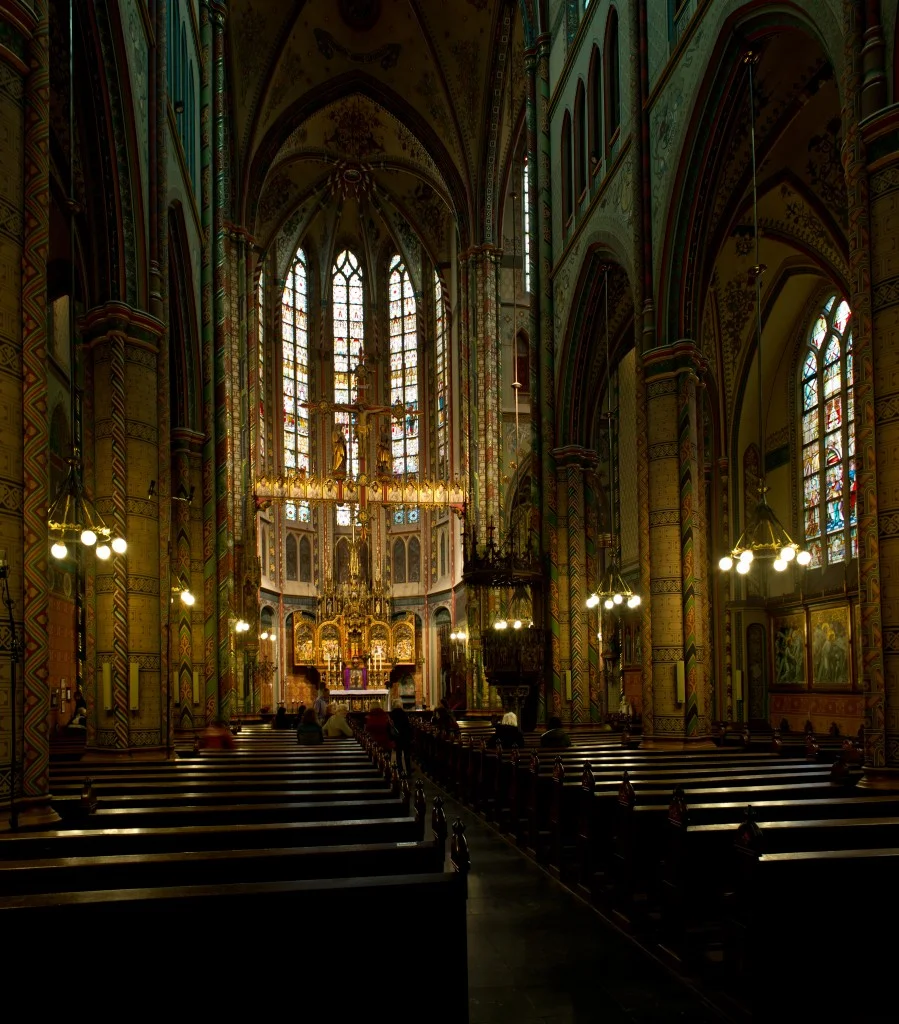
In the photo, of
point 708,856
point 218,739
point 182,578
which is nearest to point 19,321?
point 708,856

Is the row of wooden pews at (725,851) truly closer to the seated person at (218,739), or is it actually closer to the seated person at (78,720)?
the seated person at (218,739)

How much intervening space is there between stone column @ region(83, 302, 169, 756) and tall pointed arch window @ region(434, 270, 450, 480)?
2669 cm

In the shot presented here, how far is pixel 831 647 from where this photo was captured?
2136 cm

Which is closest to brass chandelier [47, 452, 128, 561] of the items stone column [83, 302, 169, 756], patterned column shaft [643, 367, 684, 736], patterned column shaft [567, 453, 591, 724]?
stone column [83, 302, 169, 756]

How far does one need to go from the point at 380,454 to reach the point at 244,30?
13.3 meters

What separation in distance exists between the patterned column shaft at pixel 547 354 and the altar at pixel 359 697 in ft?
51.1

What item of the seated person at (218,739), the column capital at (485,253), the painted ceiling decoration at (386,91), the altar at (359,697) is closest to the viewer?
the seated person at (218,739)

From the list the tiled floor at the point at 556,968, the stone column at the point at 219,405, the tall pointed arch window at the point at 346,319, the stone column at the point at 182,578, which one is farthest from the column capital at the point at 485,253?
the tiled floor at the point at 556,968

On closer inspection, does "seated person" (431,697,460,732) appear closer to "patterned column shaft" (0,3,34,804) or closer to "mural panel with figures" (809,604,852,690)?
"mural panel with figures" (809,604,852,690)

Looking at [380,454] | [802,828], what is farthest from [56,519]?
[380,454]

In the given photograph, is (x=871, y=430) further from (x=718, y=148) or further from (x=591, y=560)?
(x=591, y=560)

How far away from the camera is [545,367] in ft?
70.9

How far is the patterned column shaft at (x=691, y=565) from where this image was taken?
14422 millimetres

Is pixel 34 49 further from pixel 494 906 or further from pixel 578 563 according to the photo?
pixel 578 563
